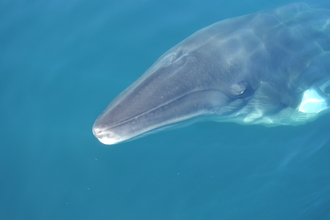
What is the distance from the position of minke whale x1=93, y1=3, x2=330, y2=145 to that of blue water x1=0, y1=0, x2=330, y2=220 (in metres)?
1.38

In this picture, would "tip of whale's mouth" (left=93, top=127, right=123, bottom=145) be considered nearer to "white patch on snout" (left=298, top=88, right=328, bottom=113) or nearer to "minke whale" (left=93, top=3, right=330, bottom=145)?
"minke whale" (left=93, top=3, right=330, bottom=145)

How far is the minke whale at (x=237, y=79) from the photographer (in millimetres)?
6633

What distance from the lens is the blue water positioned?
949cm

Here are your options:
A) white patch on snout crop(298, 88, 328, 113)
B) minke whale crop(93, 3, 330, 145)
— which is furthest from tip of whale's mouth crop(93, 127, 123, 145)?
white patch on snout crop(298, 88, 328, 113)

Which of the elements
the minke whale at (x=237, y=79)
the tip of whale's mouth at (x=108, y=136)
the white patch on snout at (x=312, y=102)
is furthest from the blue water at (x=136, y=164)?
the tip of whale's mouth at (x=108, y=136)

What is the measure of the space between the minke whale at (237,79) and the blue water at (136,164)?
138 cm

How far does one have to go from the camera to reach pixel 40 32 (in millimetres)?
12578

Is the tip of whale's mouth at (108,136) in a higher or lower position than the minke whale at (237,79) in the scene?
lower

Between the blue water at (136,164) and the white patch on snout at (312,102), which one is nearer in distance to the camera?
the white patch on snout at (312,102)

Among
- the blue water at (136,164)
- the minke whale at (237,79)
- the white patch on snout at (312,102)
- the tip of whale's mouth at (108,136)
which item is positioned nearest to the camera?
the tip of whale's mouth at (108,136)

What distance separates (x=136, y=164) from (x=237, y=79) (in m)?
4.51

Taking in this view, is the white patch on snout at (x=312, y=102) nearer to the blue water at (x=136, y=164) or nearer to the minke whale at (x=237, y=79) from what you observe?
the minke whale at (x=237, y=79)

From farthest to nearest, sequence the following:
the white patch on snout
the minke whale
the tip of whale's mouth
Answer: the white patch on snout < the minke whale < the tip of whale's mouth

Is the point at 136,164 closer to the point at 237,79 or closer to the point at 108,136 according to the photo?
the point at 108,136
